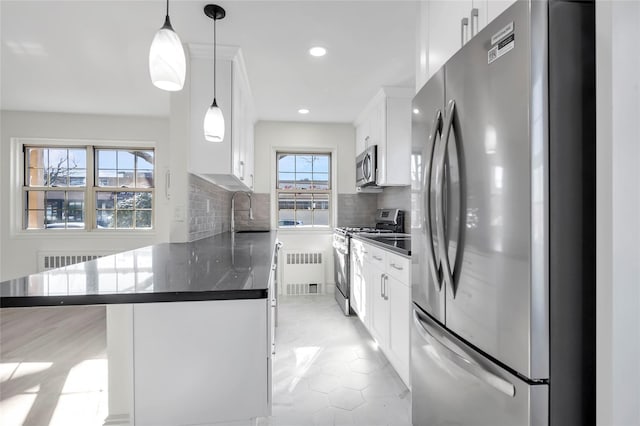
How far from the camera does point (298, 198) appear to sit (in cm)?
452

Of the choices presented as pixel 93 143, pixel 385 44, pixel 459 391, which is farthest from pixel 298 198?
pixel 459 391

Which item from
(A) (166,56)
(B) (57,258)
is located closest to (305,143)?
(A) (166,56)

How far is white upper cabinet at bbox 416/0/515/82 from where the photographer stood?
3.67 ft

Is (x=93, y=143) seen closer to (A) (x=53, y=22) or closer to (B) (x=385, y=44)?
(A) (x=53, y=22)

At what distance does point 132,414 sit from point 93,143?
4.53 m

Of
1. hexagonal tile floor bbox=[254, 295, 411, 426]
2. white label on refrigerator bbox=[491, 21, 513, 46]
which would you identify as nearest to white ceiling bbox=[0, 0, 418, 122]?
white label on refrigerator bbox=[491, 21, 513, 46]

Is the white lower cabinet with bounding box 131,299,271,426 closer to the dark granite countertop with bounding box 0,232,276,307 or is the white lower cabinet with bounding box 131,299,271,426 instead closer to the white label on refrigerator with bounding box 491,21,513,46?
the dark granite countertop with bounding box 0,232,276,307

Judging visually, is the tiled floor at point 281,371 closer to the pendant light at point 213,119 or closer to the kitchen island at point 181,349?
the kitchen island at point 181,349

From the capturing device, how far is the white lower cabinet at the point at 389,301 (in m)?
1.91

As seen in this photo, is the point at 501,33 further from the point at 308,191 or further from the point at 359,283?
the point at 308,191

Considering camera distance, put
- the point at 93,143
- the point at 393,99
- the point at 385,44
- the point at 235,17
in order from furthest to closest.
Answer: the point at 93,143
the point at 393,99
the point at 385,44
the point at 235,17

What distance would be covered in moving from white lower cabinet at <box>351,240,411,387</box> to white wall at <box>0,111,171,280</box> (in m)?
2.72

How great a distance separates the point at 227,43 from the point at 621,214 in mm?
2499

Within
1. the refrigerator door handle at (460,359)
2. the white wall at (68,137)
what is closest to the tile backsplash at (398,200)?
the refrigerator door handle at (460,359)
